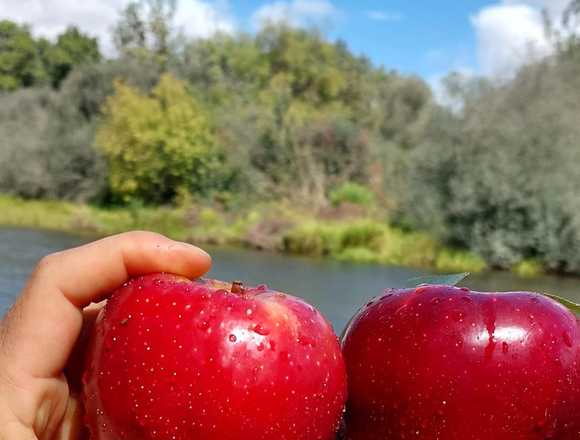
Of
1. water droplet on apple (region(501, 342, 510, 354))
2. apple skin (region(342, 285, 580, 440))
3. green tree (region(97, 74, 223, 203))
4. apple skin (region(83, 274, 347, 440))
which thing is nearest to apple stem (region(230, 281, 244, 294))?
apple skin (region(83, 274, 347, 440))

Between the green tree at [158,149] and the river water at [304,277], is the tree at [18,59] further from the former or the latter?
the river water at [304,277]

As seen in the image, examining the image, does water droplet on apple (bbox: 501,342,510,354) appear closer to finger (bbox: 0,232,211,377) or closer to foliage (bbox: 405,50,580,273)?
finger (bbox: 0,232,211,377)

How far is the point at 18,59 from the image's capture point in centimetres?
2828

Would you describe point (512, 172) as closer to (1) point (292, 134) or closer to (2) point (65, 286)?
(1) point (292, 134)

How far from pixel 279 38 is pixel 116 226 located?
677 inches

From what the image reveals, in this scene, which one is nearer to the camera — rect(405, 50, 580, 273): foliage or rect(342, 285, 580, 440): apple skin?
rect(342, 285, 580, 440): apple skin

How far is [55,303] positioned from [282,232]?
38.9 feet

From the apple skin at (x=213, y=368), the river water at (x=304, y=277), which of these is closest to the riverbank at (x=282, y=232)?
the river water at (x=304, y=277)

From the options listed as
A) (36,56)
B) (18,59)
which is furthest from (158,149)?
(36,56)

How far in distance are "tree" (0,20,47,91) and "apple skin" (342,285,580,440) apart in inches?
1118

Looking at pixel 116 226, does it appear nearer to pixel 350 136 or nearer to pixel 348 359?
pixel 350 136

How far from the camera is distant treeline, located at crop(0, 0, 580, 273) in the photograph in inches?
471

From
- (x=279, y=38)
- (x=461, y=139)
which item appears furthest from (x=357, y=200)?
(x=279, y=38)

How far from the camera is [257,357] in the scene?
2.08 ft
